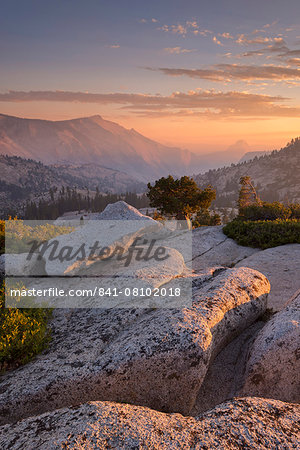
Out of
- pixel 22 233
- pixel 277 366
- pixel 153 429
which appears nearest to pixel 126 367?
pixel 153 429

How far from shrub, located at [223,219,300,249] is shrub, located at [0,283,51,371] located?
17979 millimetres

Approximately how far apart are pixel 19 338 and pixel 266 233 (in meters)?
19.6

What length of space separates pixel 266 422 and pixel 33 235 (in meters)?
12.6

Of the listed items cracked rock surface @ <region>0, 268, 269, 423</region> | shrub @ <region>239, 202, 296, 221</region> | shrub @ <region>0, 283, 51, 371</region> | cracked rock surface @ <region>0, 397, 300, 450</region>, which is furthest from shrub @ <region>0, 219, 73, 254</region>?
shrub @ <region>239, 202, 296, 221</region>

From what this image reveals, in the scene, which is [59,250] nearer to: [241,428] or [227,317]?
[227,317]

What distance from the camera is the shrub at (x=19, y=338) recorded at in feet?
22.7

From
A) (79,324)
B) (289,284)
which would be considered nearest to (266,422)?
(79,324)

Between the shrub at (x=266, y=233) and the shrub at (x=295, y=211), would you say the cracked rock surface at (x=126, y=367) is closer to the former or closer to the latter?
the shrub at (x=266, y=233)

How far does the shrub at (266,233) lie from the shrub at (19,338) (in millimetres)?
17979

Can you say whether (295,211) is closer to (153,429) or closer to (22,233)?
(22,233)

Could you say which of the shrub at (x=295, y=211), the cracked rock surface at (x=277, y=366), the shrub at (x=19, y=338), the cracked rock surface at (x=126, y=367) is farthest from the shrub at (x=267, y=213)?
the shrub at (x=19, y=338)

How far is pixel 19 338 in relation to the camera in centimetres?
720

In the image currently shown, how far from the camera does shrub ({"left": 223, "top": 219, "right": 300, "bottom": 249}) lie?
2125 centimetres

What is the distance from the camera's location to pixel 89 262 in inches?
479
